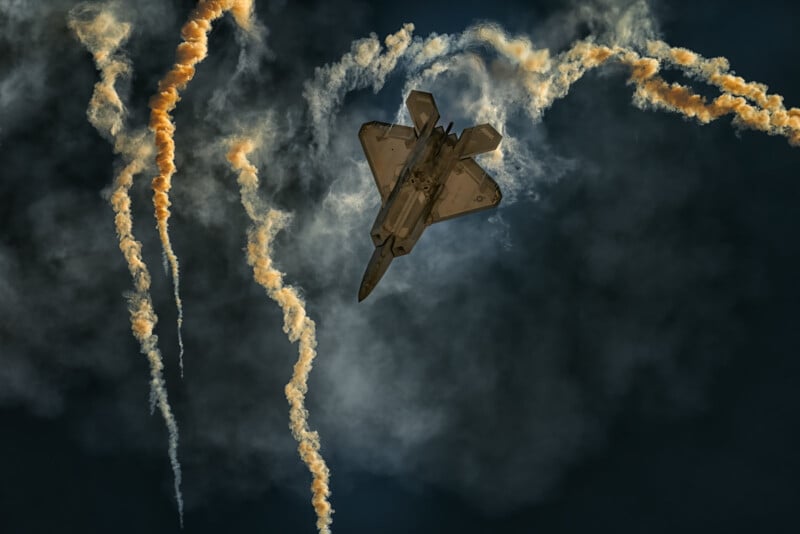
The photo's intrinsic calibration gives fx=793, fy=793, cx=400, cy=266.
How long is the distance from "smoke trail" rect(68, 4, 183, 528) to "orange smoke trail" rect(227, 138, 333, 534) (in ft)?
19.3

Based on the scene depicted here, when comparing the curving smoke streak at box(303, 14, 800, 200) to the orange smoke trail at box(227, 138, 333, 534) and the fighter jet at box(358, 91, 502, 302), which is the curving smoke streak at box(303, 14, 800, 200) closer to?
the fighter jet at box(358, 91, 502, 302)

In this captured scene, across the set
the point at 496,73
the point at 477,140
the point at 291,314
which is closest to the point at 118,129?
the point at 291,314

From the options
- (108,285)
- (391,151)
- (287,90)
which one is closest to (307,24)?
(287,90)

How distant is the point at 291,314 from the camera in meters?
50.9

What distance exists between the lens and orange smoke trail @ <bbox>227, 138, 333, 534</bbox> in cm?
4925

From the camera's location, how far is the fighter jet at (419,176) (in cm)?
4372

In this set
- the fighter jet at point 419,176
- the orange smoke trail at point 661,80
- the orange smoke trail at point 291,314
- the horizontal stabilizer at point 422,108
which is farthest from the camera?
the orange smoke trail at point 291,314

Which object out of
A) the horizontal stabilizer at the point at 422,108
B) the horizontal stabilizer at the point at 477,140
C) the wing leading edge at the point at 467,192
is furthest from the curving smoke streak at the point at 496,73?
the horizontal stabilizer at the point at 477,140

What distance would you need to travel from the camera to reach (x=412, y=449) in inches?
2189

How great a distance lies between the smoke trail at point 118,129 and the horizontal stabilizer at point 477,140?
1900 centimetres

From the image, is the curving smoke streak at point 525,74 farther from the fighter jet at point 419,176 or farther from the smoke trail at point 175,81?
the smoke trail at point 175,81

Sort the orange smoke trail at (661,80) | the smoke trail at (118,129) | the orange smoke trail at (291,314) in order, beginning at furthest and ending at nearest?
the orange smoke trail at (291,314), the orange smoke trail at (661,80), the smoke trail at (118,129)

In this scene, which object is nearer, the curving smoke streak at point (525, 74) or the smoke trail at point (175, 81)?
the smoke trail at point (175, 81)

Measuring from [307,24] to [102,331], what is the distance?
23895 mm
